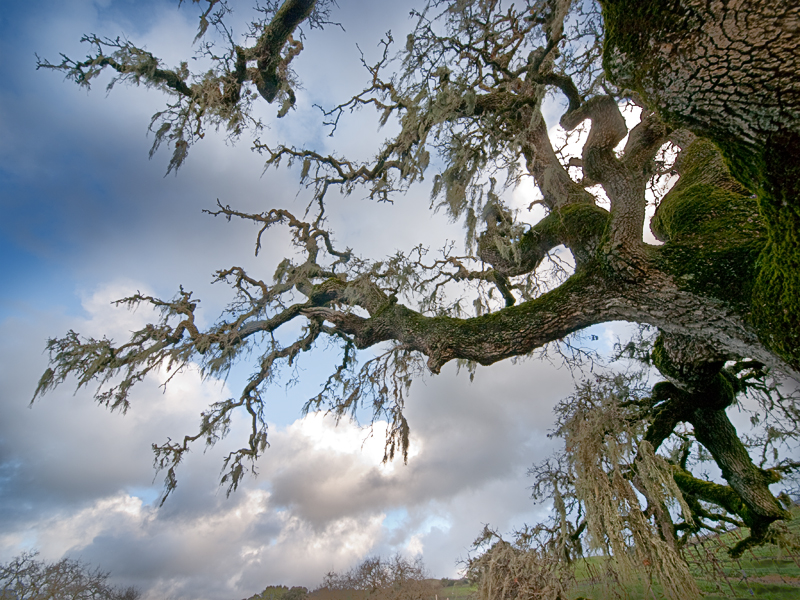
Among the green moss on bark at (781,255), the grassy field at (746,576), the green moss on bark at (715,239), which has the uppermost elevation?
the green moss on bark at (715,239)

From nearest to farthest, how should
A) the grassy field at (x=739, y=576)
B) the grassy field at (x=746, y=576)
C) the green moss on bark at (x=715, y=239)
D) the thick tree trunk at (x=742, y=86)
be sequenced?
1. the thick tree trunk at (x=742, y=86)
2. the green moss on bark at (x=715, y=239)
3. the grassy field at (x=739, y=576)
4. the grassy field at (x=746, y=576)

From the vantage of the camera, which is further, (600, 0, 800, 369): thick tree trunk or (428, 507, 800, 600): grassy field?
(428, 507, 800, 600): grassy field

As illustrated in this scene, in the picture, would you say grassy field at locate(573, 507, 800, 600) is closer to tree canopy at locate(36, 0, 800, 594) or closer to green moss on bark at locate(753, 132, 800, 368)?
tree canopy at locate(36, 0, 800, 594)

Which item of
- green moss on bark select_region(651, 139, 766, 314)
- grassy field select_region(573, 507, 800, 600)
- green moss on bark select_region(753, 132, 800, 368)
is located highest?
green moss on bark select_region(651, 139, 766, 314)

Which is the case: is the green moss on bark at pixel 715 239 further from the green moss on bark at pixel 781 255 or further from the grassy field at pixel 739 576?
the grassy field at pixel 739 576

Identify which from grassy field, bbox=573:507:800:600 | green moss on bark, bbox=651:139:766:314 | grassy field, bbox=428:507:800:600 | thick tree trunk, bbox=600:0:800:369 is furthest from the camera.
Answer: grassy field, bbox=573:507:800:600

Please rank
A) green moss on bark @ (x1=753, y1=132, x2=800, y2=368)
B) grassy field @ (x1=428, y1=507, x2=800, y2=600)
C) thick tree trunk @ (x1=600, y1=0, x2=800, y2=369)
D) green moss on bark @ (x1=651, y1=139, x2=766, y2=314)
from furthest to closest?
grassy field @ (x1=428, y1=507, x2=800, y2=600) → green moss on bark @ (x1=651, y1=139, x2=766, y2=314) → green moss on bark @ (x1=753, y1=132, x2=800, y2=368) → thick tree trunk @ (x1=600, y1=0, x2=800, y2=369)

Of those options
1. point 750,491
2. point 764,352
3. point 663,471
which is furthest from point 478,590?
point 750,491

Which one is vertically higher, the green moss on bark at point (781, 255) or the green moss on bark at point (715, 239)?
the green moss on bark at point (715, 239)

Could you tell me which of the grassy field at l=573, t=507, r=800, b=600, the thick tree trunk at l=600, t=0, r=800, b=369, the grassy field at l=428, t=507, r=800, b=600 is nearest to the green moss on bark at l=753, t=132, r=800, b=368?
the thick tree trunk at l=600, t=0, r=800, b=369

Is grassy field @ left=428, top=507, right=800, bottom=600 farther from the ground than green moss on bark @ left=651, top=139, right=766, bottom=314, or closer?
Answer: closer

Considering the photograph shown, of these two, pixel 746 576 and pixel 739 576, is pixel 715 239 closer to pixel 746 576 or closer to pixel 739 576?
pixel 739 576

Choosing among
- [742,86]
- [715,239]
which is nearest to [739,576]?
[715,239]

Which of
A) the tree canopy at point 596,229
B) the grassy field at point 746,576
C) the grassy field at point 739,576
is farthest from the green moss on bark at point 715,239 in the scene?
the grassy field at point 746,576
